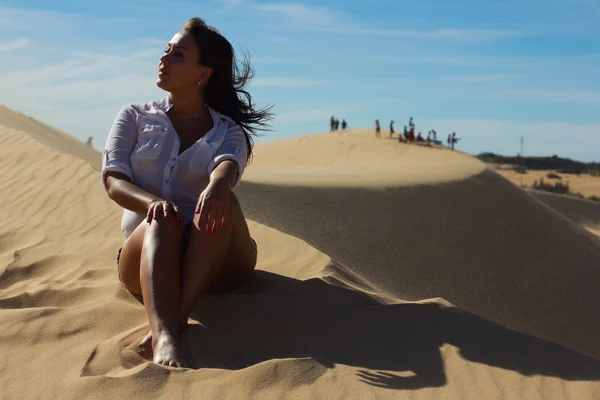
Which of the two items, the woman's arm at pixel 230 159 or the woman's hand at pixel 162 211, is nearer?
the woman's hand at pixel 162 211

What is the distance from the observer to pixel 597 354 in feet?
29.2

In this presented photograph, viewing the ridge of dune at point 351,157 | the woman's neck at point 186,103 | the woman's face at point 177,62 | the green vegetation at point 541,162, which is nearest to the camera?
the woman's face at point 177,62

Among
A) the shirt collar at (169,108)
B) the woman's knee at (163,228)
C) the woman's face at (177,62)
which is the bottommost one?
the woman's knee at (163,228)

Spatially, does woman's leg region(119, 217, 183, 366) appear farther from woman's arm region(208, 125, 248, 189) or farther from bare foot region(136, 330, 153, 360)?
woman's arm region(208, 125, 248, 189)

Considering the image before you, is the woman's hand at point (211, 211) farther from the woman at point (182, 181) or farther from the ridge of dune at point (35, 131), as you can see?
the ridge of dune at point (35, 131)

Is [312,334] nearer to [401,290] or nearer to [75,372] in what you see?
[75,372]

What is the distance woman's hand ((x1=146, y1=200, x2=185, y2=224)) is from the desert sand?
613 millimetres

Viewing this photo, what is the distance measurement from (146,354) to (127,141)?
1.22 metres

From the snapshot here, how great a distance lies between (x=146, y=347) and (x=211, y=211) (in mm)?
718

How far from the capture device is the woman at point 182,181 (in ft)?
12.3

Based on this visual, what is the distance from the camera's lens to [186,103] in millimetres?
4480

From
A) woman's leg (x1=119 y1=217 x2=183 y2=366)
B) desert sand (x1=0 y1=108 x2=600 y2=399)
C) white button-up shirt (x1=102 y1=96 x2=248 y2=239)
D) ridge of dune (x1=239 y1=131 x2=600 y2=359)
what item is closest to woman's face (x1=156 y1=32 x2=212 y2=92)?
white button-up shirt (x1=102 y1=96 x2=248 y2=239)

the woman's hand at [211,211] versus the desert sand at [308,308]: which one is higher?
the woman's hand at [211,211]

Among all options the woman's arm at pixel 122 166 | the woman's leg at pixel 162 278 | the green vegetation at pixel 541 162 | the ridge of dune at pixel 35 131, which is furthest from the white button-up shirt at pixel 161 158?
the green vegetation at pixel 541 162
